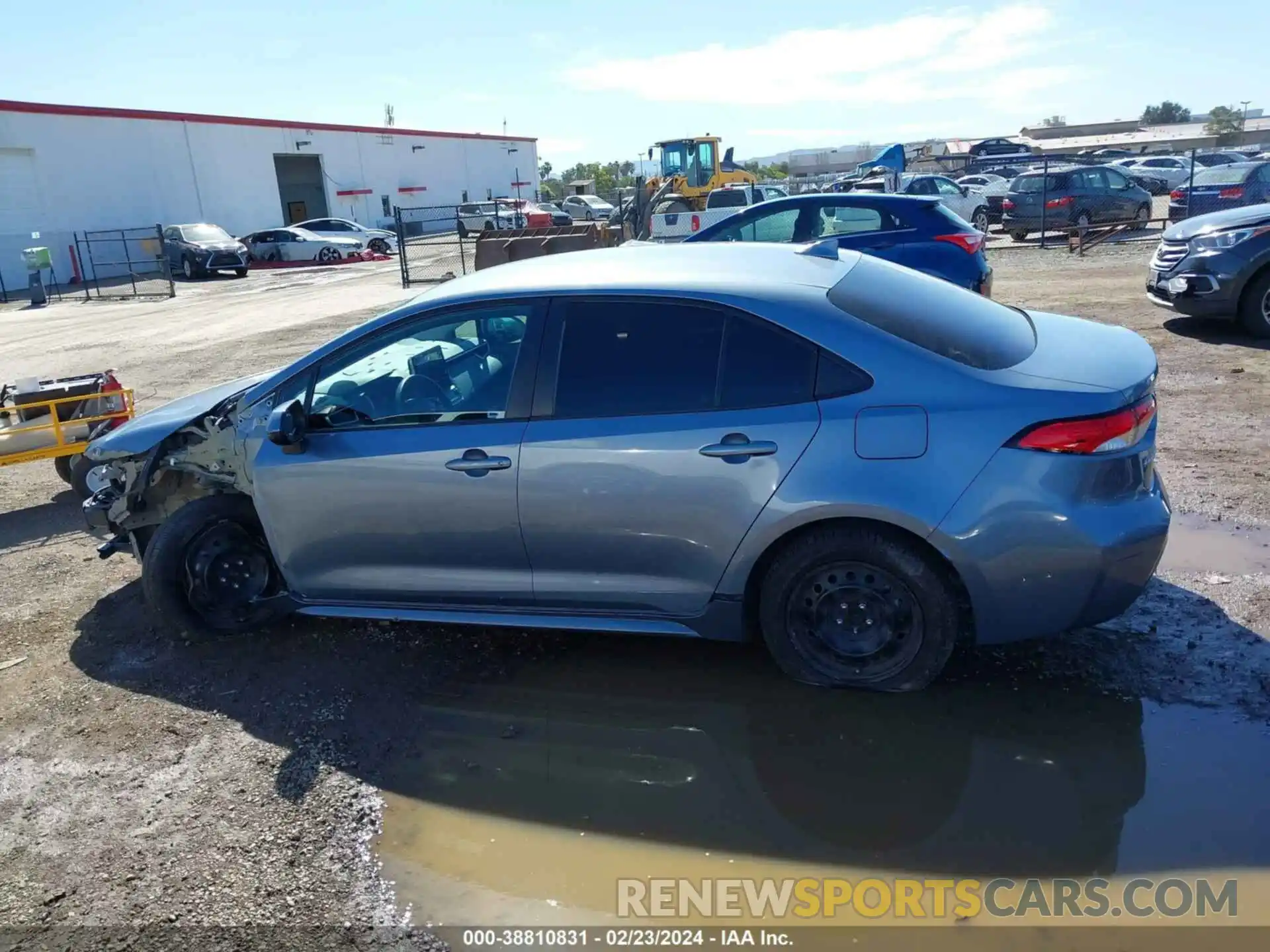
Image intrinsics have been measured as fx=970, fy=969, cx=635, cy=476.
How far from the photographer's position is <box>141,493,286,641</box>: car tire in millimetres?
4688

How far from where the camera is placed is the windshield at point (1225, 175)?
64.8 ft

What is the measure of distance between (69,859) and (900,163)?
28.5 meters

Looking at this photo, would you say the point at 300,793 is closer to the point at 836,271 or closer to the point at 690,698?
the point at 690,698

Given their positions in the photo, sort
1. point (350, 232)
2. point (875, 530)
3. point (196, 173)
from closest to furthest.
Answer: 1. point (875, 530)
2. point (350, 232)
3. point (196, 173)

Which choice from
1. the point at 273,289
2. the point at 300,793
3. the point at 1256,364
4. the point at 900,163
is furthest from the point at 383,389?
the point at 900,163

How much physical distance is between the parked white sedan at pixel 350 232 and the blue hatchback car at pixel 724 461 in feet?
101

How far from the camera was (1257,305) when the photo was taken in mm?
9375

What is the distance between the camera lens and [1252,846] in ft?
9.67

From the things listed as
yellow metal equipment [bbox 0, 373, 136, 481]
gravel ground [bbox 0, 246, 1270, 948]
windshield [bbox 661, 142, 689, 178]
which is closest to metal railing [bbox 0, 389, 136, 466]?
yellow metal equipment [bbox 0, 373, 136, 481]

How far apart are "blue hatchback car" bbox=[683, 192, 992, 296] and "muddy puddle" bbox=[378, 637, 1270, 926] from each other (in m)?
6.35

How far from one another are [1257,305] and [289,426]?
9251 millimetres

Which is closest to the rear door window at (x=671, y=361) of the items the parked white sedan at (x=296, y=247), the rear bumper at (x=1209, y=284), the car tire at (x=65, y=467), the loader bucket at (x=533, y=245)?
the car tire at (x=65, y=467)

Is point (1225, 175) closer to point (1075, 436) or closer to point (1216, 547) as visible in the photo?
point (1216, 547)

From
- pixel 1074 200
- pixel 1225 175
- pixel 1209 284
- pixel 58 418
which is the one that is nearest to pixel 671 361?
pixel 58 418
